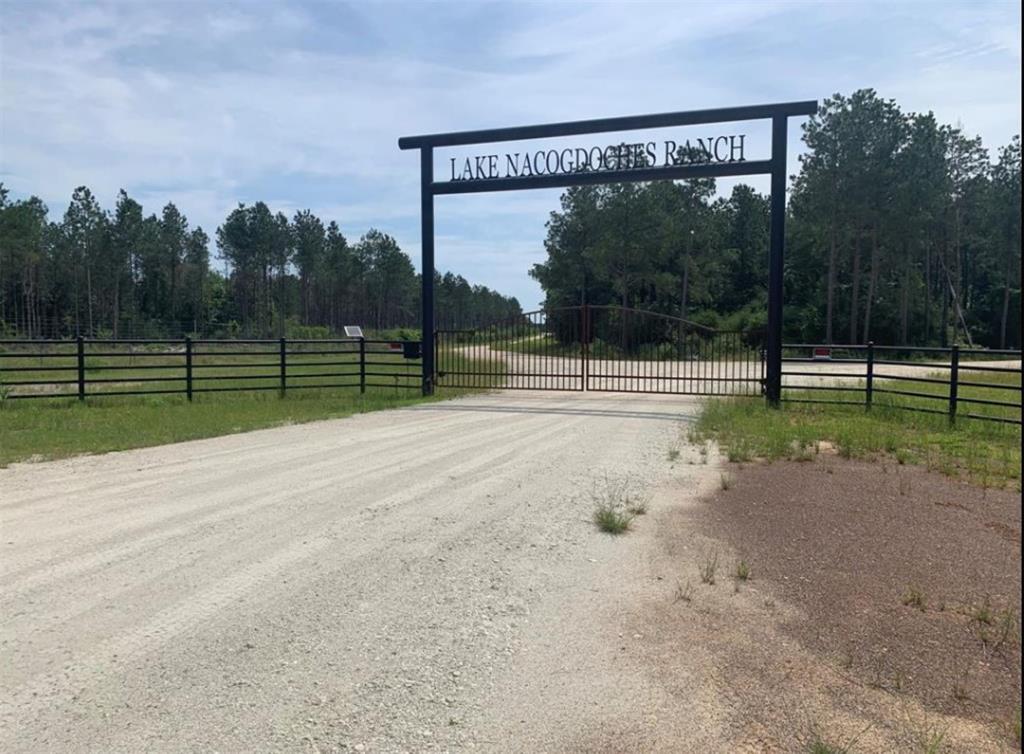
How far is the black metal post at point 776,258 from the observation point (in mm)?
14281

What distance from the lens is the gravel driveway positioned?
306cm

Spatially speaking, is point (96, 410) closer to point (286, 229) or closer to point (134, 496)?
point (134, 496)

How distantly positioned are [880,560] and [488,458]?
5.09 meters

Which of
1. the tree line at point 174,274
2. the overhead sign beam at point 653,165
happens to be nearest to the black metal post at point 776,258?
the overhead sign beam at point 653,165

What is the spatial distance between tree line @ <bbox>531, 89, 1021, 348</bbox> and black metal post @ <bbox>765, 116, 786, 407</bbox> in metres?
22.2

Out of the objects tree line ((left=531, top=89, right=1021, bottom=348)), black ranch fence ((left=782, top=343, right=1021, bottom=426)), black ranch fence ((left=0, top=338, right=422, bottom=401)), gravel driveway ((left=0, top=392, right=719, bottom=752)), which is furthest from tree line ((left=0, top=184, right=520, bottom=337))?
gravel driveway ((left=0, top=392, right=719, bottom=752))

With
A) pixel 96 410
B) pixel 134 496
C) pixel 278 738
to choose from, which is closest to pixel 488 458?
pixel 134 496

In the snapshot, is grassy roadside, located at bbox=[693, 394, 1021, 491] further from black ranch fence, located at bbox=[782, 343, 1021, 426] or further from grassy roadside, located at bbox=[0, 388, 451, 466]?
grassy roadside, located at bbox=[0, 388, 451, 466]

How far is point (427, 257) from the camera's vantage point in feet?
57.6

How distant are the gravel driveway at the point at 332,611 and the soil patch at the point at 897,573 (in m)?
0.75

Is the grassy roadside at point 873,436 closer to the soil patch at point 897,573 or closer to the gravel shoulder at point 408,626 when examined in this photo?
the soil patch at point 897,573

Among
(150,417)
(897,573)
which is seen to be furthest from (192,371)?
(897,573)

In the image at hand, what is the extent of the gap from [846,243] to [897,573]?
47.4 metres

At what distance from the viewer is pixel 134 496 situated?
702cm
